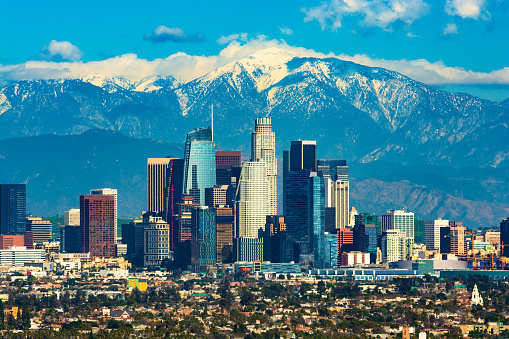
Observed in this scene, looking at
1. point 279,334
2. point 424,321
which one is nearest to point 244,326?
point 279,334

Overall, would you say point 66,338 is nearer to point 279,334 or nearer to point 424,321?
point 279,334

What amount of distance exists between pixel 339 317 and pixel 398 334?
2374cm

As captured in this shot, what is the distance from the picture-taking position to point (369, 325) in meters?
179

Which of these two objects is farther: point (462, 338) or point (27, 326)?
point (27, 326)

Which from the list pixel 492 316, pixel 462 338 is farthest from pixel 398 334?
pixel 492 316

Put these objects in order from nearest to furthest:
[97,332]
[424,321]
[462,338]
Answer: [462,338] < [97,332] < [424,321]

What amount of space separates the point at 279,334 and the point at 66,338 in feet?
78.4

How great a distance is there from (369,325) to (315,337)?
15.4 metres

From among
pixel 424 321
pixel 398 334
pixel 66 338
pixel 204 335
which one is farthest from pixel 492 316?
pixel 66 338

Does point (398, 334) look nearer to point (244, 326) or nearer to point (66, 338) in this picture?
point (244, 326)

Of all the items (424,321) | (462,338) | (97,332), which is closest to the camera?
(462,338)

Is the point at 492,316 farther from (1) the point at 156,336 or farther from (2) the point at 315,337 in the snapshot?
(1) the point at 156,336

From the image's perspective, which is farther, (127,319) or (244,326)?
(127,319)

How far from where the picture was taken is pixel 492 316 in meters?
187
